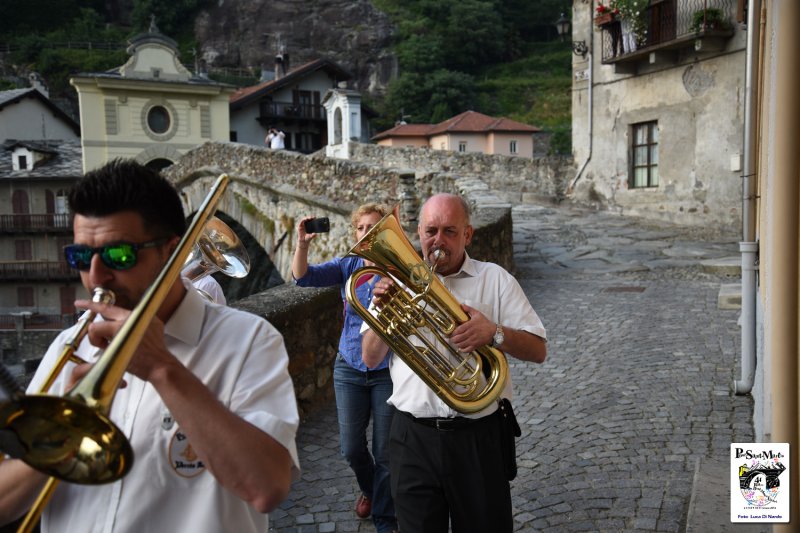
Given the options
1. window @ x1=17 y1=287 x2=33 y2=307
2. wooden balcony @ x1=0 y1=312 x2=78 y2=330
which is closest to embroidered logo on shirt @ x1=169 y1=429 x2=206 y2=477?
wooden balcony @ x1=0 y1=312 x2=78 y2=330

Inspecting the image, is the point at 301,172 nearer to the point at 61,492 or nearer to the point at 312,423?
the point at 312,423

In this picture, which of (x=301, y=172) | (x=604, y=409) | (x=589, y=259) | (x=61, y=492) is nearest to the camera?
(x=61, y=492)

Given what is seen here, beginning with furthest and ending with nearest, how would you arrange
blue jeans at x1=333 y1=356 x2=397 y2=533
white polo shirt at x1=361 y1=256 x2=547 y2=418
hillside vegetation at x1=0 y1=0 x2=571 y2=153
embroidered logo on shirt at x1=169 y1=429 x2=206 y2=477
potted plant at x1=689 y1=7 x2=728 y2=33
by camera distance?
hillside vegetation at x1=0 y1=0 x2=571 y2=153 → potted plant at x1=689 y1=7 x2=728 y2=33 → blue jeans at x1=333 y1=356 x2=397 y2=533 → white polo shirt at x1=361 y1=256 x2=547 y2=418 → embroidered logo on shirt at x1=169 y1=429 x2=206 y2=477

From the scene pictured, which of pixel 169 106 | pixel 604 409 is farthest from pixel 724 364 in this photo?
pixel 169 106

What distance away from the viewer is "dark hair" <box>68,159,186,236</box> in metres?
1.60

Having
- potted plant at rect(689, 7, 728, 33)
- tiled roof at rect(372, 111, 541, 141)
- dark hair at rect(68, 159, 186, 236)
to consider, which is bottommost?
dark hair at rect(68, 159, 186, 236)

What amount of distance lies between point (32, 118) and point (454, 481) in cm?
3964

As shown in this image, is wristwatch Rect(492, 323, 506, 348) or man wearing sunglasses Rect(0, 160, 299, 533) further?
wristwatch Rect(492, 323, 506, 348)

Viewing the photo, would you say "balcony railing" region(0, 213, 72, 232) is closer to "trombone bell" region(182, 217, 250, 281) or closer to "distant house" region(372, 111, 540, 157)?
"distant house" region(372, 111, 540, 157)

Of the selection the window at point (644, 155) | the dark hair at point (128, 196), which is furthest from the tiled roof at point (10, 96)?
the dark hair at point (128, 196)

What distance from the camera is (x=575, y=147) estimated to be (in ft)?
63.0

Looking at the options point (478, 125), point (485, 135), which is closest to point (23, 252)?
point (478, 125)

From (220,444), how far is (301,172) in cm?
1366

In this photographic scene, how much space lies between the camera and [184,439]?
1521 mm
